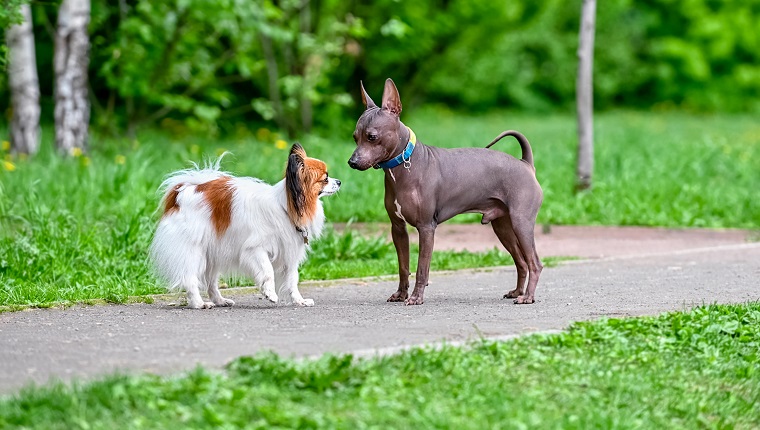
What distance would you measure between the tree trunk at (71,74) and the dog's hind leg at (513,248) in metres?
8.79

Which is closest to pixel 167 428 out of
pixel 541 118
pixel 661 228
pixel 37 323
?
pixel 37 323

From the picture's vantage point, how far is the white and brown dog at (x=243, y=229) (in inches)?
344

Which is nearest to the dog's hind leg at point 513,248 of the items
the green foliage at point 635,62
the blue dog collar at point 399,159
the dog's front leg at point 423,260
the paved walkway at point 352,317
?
the paved walkway at point 352,317

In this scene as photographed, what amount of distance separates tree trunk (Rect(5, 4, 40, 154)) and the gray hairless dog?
9298mm

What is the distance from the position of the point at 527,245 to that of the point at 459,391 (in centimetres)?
293

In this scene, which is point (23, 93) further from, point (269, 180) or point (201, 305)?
point (201, 305)

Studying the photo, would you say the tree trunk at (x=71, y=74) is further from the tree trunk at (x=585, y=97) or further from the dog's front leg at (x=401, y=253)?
the dog's front leg at (x=401, y=253)

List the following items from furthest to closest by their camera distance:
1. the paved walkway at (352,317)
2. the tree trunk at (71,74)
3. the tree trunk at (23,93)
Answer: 1. the tree trunk at (23,93)
2. the tree trunk at (71,74)
3. the paved walkway at (352,317)

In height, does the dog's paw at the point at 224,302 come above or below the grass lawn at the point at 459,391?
above

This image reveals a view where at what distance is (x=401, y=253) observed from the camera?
9.16 metres

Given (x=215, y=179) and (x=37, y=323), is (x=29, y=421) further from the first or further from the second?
(x=215, y=179)

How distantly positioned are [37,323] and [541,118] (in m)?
31.8

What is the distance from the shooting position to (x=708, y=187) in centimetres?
1666

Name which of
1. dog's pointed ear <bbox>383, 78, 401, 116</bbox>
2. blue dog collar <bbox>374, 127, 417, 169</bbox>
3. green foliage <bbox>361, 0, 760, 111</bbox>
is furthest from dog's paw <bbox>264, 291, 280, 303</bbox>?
green foliage <bbox>361, 0, 760, 111</bbox>
